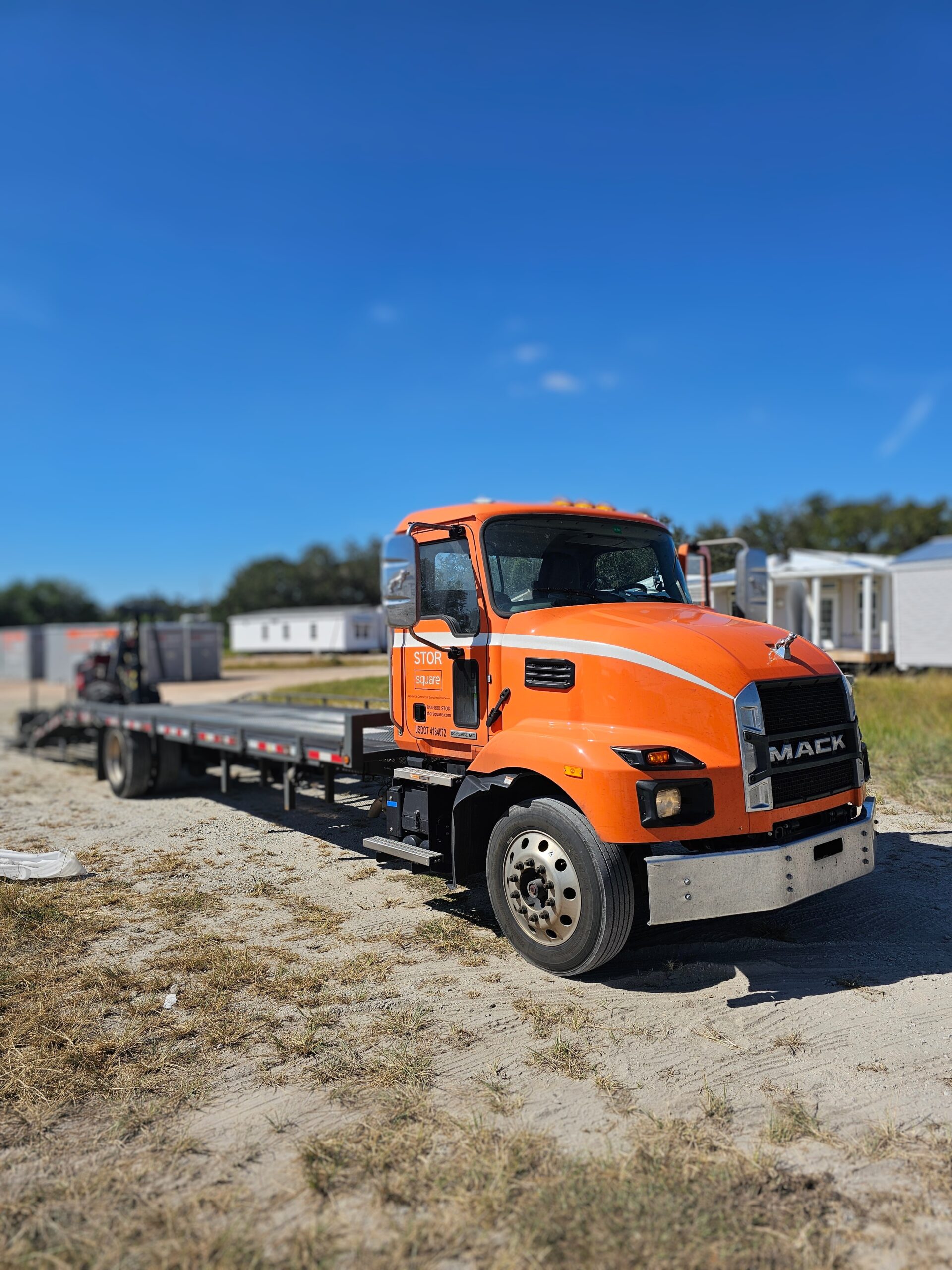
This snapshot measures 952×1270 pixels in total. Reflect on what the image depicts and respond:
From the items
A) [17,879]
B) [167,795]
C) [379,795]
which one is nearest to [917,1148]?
[379,795]

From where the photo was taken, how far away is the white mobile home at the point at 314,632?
4553 centimetres

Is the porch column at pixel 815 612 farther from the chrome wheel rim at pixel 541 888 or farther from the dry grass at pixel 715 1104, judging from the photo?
the dry grass at pixel 715 1104

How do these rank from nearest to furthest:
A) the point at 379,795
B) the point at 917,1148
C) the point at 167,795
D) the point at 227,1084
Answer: the point at 917,1148
the point at 227,1084
the point at 379,795
the point at 167,795

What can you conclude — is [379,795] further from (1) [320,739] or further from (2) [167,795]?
(2) [167,795]

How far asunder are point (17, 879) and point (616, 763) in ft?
15.6

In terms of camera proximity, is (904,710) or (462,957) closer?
(462,957)

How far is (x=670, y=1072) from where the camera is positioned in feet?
11.9

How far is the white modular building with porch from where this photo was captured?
2369 cm

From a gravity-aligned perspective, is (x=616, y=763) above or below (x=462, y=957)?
above

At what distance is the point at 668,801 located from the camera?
412 centimetres

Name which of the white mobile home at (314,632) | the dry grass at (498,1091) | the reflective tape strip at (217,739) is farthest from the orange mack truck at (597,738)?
the white mobile home at (314,632)

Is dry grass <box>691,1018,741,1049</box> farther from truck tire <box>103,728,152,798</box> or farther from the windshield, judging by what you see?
truck tire <box>103,728,152,798</box>

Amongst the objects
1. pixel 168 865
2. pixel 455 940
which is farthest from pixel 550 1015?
pixel 168 865

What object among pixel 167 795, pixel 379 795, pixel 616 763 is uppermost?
pixel 616 763
